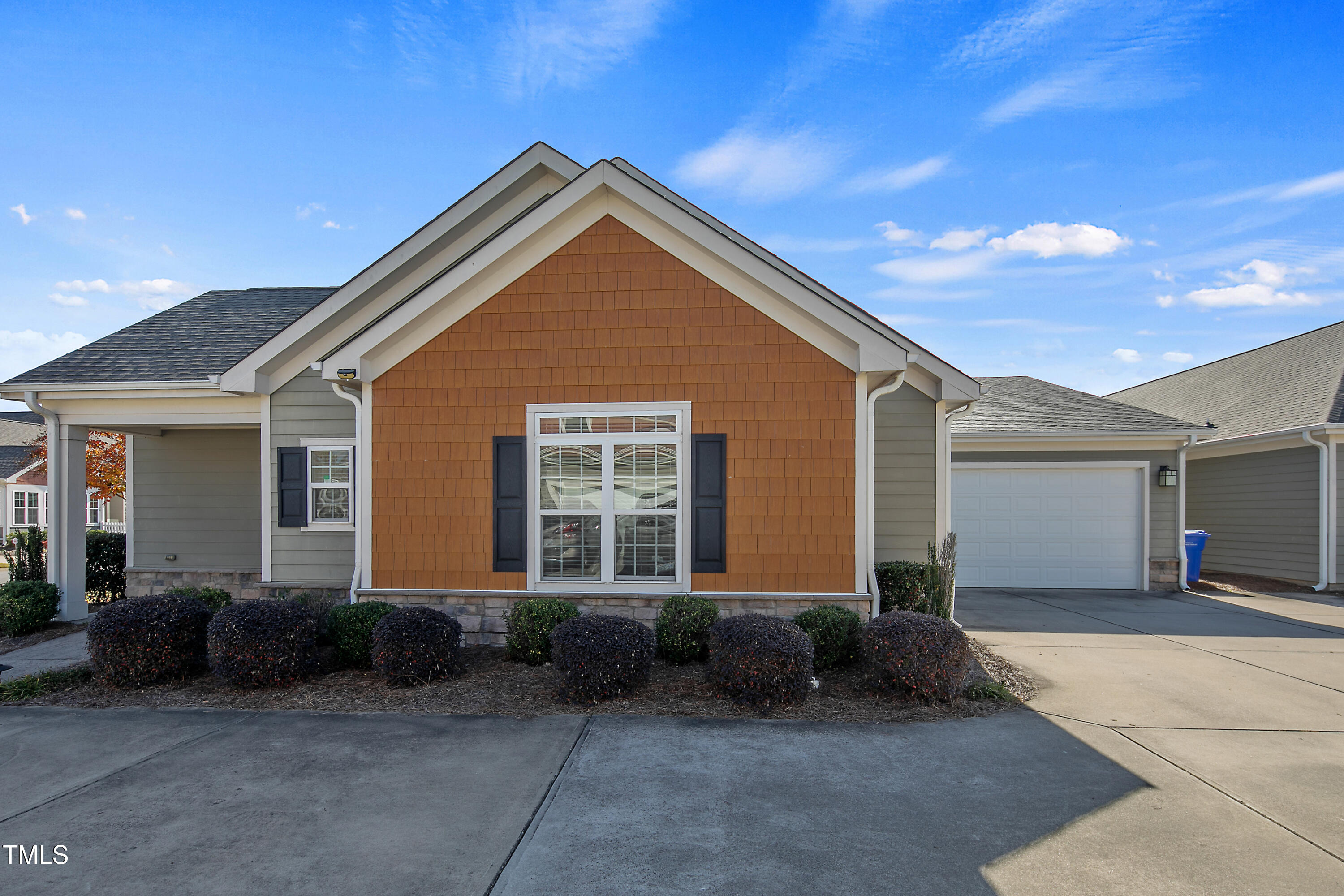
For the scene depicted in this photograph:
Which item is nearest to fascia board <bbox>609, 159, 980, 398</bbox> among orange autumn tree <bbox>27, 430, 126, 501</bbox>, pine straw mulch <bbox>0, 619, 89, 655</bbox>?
pine straw mulch <bbox>0, 619, 89, 655</bbox>

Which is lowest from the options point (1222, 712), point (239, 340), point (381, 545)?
point (1222, 712)

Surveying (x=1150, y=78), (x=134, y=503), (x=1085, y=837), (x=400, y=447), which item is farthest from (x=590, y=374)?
(x=1150, y=78)

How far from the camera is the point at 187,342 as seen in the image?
10312mm

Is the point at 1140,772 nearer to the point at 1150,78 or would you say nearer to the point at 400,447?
the point at 400,447

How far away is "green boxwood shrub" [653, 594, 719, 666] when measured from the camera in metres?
6.82

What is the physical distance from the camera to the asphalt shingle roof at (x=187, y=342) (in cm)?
934

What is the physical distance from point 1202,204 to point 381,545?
15.5 meters

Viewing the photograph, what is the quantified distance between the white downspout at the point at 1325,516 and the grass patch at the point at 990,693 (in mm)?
10520

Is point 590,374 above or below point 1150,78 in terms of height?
below

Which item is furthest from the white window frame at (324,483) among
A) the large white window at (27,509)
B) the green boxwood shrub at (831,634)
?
the large white window at (27,509)

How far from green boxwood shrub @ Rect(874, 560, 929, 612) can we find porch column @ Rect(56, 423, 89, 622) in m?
10.6

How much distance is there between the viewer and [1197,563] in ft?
42.6

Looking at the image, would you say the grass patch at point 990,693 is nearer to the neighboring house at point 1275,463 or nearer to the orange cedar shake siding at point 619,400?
the orange cedar shake siding at point 619,400

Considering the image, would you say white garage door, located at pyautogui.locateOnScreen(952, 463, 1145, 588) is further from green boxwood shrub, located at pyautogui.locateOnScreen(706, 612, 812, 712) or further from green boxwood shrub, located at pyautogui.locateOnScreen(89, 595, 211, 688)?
green boxwood shrub, located at pyautogui.locateOnScreen(89, 595, 211, 688)
